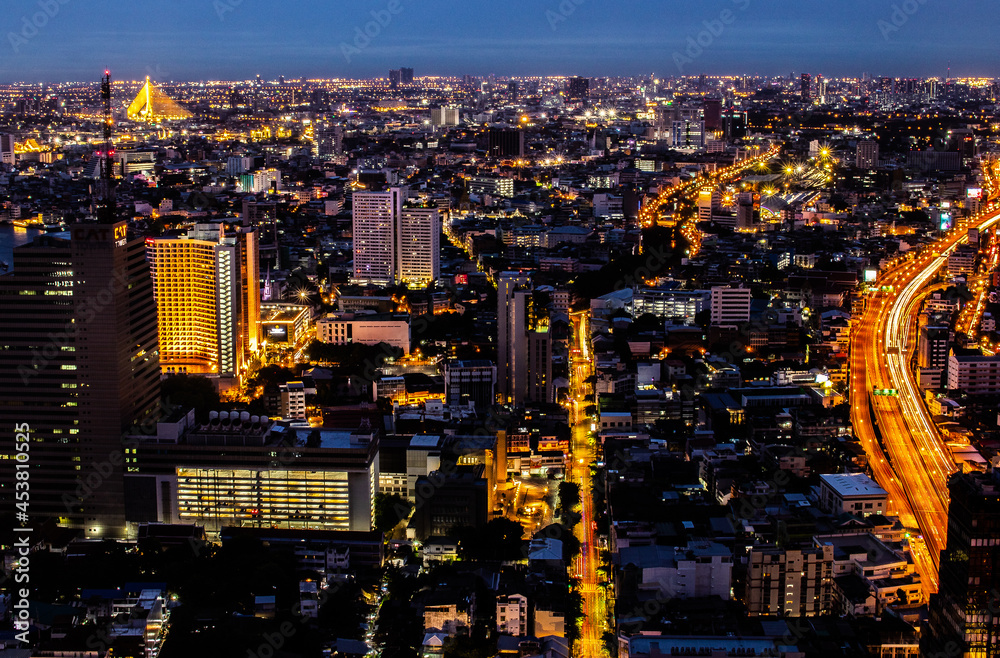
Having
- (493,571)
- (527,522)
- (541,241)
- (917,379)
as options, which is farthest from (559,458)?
(541,241)

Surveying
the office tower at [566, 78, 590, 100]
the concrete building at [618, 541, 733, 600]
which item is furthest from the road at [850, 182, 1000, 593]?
the office tower at [566, 78, 590, 100]

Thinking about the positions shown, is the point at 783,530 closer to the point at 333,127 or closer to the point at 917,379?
the point at 917,379

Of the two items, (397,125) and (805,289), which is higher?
(397,125)

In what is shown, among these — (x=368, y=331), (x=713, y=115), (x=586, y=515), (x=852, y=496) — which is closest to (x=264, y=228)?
(x=368, y=331)

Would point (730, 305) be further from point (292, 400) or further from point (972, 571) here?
point (972, 571)

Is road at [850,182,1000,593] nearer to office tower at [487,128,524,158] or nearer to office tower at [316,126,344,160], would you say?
office tower at [487,128,524,158]

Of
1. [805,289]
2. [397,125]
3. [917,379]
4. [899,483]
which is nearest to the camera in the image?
[899,483]
